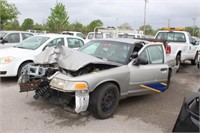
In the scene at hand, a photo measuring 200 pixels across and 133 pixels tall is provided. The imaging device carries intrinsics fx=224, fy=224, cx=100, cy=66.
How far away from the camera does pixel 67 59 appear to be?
454cm

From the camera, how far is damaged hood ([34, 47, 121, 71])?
4.30 metres

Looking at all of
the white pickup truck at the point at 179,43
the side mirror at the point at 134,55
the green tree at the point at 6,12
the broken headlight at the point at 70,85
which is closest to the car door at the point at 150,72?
the side mirror at the point at 134,55

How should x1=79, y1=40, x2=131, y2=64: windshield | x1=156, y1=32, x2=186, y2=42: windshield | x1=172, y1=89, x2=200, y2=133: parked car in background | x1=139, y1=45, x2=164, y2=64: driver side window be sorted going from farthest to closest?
1. x1=156, y1=32, x2=186, y2=42: windshield
2. x1=139, y1=45, x2=164, y2=64: driver side window
3. x1=79, y1=40, x2=131, y2=64: windshield
4. x1=172, y1=89, x2=200, y2=133: parked car in background

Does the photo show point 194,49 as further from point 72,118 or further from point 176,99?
point 72,118

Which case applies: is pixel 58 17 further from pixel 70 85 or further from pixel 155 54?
pixel 70 85

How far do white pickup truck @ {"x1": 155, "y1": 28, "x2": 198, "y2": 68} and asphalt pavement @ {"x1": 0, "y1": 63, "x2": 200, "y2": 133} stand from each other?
4299 millimetres

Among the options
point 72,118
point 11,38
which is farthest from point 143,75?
point 11,38

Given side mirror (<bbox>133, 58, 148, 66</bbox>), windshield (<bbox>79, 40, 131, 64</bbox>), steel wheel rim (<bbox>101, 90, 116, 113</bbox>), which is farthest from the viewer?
windshield (<bbox>79, 40, 131, 64</bbox>)

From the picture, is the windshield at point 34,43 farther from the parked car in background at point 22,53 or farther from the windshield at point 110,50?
the windshield at point 110,50

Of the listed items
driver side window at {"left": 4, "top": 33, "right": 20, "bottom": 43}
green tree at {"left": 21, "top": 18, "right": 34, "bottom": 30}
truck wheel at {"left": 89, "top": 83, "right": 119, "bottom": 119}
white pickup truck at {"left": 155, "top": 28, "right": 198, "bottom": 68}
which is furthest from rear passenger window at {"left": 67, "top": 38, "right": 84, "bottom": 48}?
green tree at {"left": 21, "top": 18, "right": 34, "bottom": 30}

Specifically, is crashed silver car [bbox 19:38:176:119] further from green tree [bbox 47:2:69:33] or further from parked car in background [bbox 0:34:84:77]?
green tree [bbox 47:2:69:33]

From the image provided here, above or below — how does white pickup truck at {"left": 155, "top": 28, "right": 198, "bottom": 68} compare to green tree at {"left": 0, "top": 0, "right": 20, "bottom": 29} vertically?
below

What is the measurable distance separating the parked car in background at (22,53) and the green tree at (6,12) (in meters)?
24.3

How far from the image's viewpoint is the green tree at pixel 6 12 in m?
29.6
